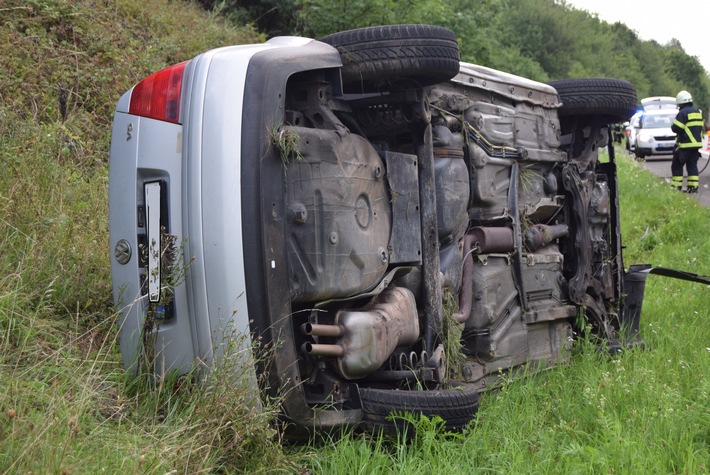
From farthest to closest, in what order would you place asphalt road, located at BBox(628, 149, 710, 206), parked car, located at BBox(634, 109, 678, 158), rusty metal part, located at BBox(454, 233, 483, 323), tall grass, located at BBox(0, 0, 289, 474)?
parked car, located at BBox(634, 109, 678, 158), asphalt road, located at BBox(628, 149, 710, 206), rusty metal part, located at BBox(454, 233, 483, 323), tall grass, located at BBox(0, 0, 289, 474)

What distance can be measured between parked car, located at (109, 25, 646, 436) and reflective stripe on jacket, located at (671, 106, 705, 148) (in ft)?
34.6

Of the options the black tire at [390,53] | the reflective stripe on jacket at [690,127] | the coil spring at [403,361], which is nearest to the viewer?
the black tire at [390,53]

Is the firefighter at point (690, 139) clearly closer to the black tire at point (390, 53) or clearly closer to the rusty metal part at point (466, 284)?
the rusty metal part at point (466, 284)

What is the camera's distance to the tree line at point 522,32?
1166cm

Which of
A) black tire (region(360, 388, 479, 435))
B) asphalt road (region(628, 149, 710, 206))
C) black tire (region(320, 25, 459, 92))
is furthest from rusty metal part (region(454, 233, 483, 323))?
asphalt road (region(628, 149, 710, 206))

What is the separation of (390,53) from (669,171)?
17.1 metres

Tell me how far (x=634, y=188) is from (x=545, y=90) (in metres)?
8.38

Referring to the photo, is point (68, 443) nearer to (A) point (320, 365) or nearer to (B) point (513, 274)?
(A) point (320, 365)

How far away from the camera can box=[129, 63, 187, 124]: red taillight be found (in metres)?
3.04

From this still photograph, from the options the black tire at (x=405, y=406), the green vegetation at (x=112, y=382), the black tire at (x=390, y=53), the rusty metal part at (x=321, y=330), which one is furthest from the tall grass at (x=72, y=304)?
the black tire at (x=390, y=53)

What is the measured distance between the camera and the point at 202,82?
300 centimetres

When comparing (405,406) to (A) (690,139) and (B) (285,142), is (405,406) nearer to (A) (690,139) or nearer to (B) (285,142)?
(B) (285,142)

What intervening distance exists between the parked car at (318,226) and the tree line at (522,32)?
7.20 metres

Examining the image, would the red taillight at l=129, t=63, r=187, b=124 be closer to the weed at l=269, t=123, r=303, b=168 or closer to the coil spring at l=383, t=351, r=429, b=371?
the weed at l=269, t=123, r=303, b=168
